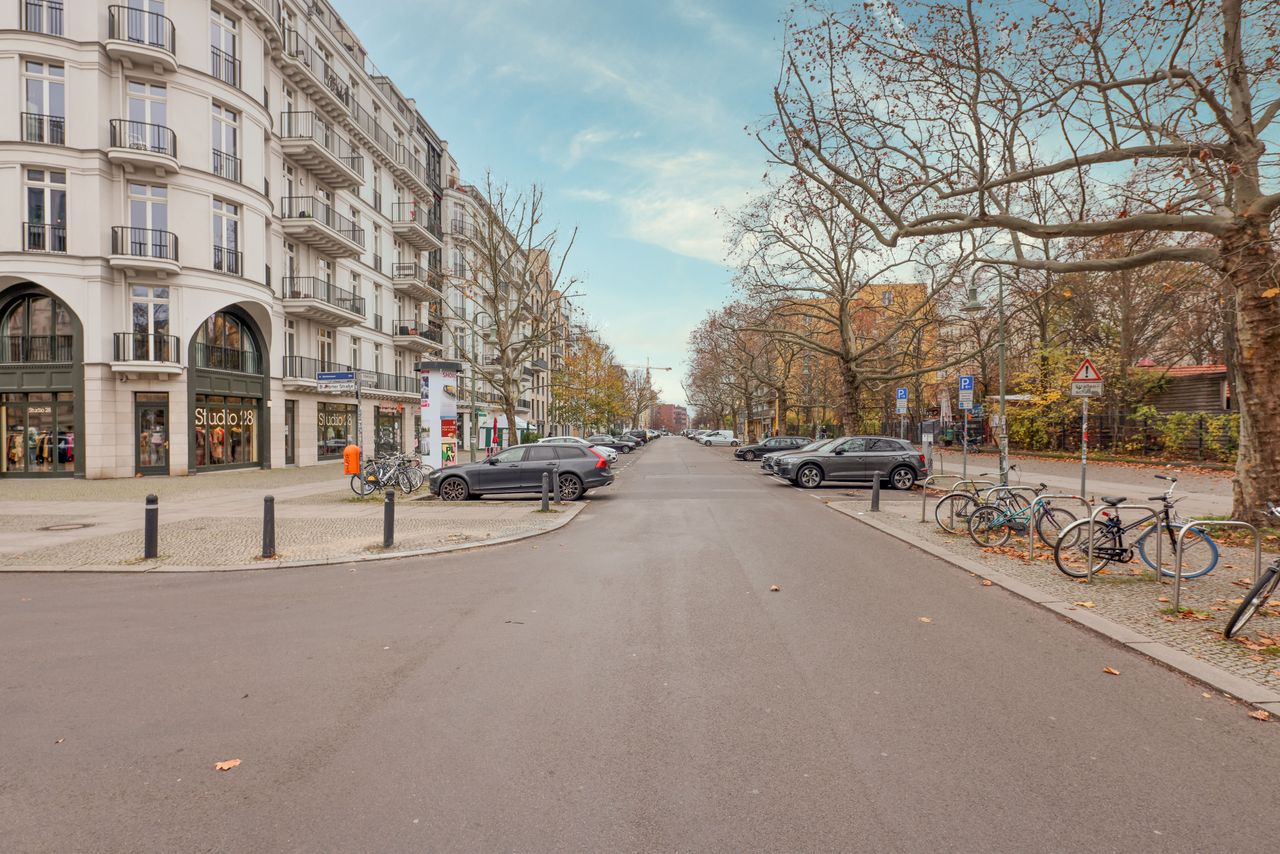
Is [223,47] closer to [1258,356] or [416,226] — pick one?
[416,226]

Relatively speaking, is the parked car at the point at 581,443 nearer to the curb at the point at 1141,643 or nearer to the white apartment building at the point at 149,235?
the white apartment building at the point at 149,235

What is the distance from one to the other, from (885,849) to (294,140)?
33771 millimetres

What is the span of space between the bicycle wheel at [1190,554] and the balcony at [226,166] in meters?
28.8

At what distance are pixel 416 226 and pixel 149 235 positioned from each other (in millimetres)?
18591

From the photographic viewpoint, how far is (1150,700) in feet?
14.6

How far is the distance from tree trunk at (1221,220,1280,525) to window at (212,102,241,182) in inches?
1139

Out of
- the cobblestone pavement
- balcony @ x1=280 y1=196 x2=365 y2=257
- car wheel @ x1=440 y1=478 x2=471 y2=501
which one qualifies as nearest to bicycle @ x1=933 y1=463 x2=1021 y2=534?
the cobblestone pavement

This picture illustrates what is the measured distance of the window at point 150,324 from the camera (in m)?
23.6

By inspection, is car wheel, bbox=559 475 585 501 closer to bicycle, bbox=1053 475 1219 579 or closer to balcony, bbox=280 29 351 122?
bicycle, bbox=1053 475 1219 579

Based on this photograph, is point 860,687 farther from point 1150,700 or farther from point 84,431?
point 84,431

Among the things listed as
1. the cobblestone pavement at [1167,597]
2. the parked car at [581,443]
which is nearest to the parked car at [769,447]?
the parked car at [581,443]

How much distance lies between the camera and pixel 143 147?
928 inches

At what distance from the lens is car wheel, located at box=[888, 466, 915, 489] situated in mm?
20484

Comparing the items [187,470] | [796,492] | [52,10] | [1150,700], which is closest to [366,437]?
[187,470]
